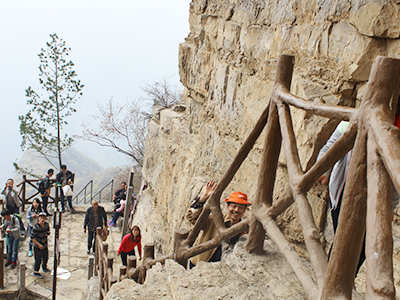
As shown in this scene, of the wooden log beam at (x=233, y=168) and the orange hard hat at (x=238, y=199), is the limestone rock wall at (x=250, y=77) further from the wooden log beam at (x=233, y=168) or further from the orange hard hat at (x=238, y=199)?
the wooden log beam at (x=233, y=168)

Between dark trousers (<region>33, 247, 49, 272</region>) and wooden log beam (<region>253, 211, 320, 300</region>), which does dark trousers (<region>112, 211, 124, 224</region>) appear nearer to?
dark trousers (<region>33, 247, 49, 272</region>)

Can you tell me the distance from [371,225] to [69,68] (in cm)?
1604

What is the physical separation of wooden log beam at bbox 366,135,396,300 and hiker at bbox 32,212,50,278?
6220mm

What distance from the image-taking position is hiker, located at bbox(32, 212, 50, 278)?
6.45 metres

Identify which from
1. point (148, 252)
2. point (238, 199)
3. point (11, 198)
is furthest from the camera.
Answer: point (11, 198)

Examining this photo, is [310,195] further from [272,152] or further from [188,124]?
[188,124]

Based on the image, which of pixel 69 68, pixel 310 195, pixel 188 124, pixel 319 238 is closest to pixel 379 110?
pixel 319 238

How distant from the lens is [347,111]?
1541 millimetres

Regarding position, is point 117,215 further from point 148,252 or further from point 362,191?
point 362,191

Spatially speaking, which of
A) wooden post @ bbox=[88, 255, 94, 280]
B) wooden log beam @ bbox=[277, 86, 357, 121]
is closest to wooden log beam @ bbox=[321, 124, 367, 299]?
wooden log beam @ bbox=[277, 86, 357, 121]

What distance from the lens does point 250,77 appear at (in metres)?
4.27

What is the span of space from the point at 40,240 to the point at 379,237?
21.8 ft

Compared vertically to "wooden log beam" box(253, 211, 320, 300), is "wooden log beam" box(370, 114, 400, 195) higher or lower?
higher

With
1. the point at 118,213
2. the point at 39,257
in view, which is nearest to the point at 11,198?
the point at 39,257
